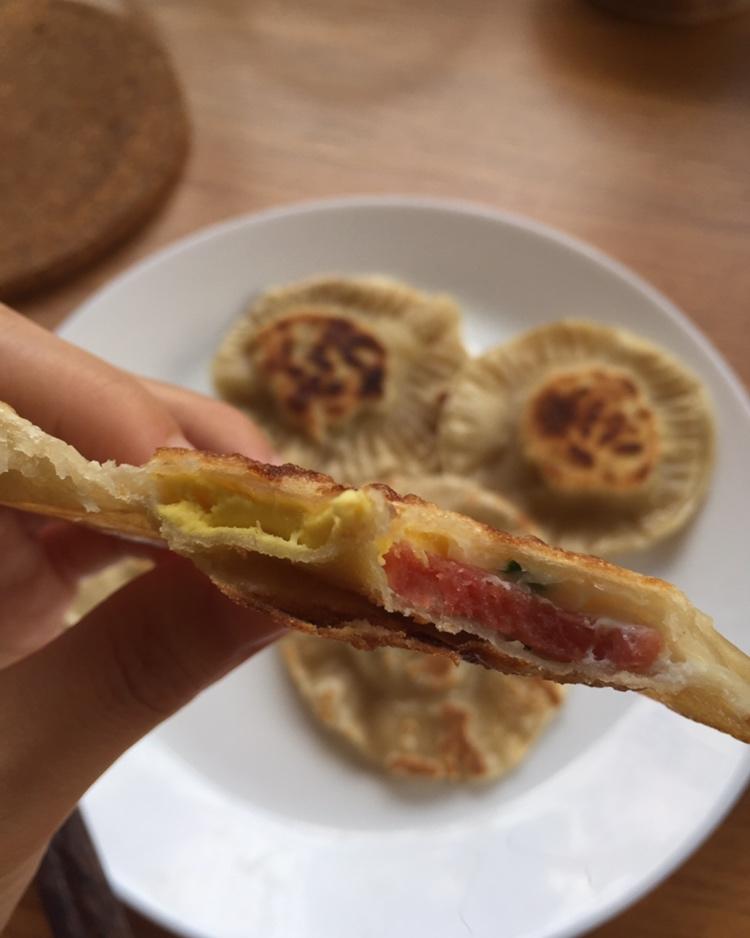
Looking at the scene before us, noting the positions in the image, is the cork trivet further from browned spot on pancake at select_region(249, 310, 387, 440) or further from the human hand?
the human hand

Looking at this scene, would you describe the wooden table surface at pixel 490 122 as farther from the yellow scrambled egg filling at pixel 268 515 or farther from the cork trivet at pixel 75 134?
the yellow scrambled egg filling at pixel 268 515

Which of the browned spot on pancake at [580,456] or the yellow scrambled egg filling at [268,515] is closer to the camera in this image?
the yellow scrambled egg filling at [268,515]

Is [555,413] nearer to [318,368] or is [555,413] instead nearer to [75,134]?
[318,368]

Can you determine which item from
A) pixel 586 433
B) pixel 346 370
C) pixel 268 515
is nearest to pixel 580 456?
pixel 586 433

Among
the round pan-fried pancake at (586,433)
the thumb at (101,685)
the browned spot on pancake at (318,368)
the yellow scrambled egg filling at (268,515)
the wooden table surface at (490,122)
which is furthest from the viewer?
the wooden table surface at (490,122)

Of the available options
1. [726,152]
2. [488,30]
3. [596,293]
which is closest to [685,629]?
[596,293]

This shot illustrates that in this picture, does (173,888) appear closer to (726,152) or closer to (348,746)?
(348,746)

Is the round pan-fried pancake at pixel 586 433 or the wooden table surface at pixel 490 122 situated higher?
the wooden table surface at pixel 490 122

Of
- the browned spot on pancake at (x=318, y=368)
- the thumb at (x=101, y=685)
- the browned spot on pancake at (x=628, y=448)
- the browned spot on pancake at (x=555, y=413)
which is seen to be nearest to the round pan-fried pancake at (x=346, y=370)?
the browned spot on pancake at (x=318, y=368)
